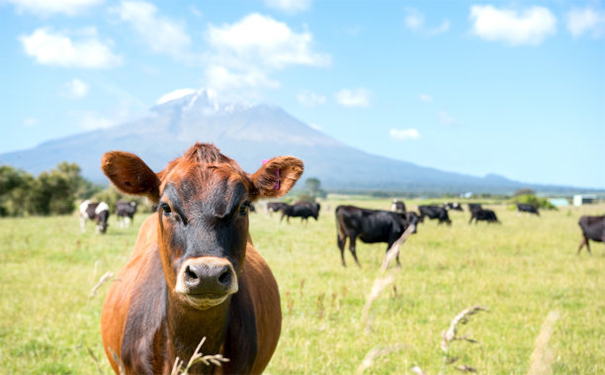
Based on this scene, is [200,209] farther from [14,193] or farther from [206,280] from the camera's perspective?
[14,193]

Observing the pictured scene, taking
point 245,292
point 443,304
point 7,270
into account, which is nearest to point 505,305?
point 443,304

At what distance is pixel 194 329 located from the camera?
289 cm

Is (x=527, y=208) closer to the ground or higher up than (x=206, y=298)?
closer to the ground

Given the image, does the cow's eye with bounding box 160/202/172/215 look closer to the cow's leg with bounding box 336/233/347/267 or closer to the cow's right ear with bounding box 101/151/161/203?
the cow's right ear with bounding box 101/151/161/203

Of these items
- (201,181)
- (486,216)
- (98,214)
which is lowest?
(486,216)

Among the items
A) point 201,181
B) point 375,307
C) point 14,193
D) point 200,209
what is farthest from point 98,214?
point 14,193

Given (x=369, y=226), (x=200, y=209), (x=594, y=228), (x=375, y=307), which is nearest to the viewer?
(x=200, y=209)

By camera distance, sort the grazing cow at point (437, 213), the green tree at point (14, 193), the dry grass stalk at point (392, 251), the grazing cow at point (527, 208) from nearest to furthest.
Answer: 1. the dry grass stalk at point (392, 251)
2. the grazing cow at point (437, 213)
3. the green tree at point (14, 193)
4. the grazing cow at point (527, 208)

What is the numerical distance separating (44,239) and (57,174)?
2887cm

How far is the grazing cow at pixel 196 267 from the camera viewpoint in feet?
8.34

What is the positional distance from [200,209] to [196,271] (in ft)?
1.57

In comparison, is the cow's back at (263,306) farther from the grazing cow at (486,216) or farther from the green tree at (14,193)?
the green tree at (14,193)

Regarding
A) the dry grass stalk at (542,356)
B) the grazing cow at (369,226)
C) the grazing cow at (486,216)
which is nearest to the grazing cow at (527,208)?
the grazing cow at (486,216)

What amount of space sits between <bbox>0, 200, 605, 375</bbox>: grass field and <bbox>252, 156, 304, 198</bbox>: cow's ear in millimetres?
1013
